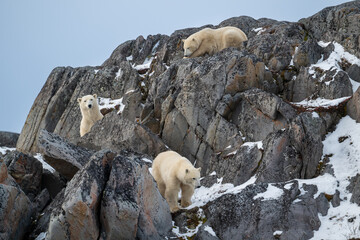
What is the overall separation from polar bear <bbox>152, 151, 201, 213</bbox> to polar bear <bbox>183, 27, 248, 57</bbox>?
1107 centimetres

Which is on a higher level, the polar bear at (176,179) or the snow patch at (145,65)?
the snow patch at (145,65)

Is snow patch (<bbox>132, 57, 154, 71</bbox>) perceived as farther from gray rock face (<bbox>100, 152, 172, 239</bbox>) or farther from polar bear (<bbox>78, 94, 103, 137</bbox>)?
gray rock face (<bbox>100, 152, 172, 239</bbox>)

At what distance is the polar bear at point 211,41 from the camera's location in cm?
2327

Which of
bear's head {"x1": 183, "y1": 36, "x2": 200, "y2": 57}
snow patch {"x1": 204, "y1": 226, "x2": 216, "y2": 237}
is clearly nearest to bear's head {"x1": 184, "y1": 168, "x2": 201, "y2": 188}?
snow patch {"x1": 204, "y1": 226, "x2": 216, "y2": 237}

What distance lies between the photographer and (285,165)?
521 inches

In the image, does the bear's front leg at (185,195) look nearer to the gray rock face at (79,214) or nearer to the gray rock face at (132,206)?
the gray rock face at (132,206)

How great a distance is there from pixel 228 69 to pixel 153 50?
11.2 m

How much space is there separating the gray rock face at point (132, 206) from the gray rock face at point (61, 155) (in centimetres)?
383

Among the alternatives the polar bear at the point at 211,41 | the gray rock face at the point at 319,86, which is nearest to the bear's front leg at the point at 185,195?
the gray rock face at the point at 319,86

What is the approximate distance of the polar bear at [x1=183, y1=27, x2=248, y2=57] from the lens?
2327 centimetres

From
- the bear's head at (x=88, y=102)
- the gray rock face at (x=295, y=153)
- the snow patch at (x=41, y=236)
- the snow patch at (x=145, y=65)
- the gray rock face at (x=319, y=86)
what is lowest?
the snow patch at (x=41, y=236)

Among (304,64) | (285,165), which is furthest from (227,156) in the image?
(304,64)

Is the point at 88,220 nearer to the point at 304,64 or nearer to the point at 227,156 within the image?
the point at 227,156

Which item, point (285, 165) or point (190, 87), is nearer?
point (285, 165)
